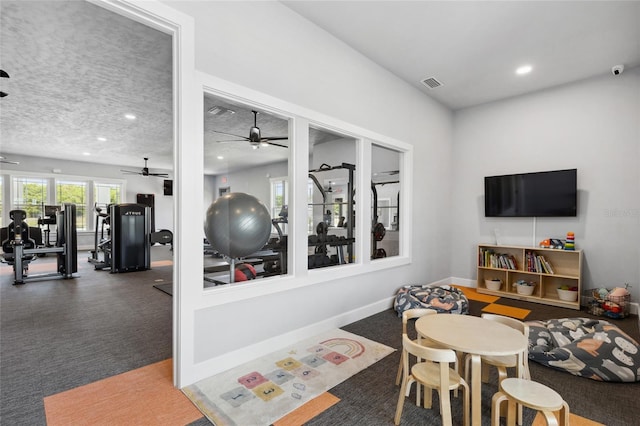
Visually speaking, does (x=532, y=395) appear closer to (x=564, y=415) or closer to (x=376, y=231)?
(x=564, y=415)

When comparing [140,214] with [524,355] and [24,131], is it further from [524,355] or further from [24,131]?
[524,355]

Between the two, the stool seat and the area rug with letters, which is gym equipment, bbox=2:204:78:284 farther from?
the stool seat

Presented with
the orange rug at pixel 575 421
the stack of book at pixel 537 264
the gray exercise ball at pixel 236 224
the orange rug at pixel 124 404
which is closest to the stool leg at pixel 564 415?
the orange rug at pixel 575 421

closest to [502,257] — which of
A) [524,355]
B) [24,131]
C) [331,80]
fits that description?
[524,355]

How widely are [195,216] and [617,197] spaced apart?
5397mm

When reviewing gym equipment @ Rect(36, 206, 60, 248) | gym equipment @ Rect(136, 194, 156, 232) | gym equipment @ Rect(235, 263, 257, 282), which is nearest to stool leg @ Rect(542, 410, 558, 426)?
gym equipment @ Rect(235, 263, 257, 282)

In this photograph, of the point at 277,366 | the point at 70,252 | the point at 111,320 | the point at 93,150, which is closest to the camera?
the point at 277,366

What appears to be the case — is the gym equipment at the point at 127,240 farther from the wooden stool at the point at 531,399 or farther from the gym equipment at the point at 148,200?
the wooden stool at the point at 531,399

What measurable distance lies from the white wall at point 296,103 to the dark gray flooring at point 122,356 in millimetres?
507

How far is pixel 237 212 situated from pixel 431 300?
8.57 ft

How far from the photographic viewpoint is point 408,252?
15.2 ft

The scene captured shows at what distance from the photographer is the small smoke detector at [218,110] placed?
8.65 feet

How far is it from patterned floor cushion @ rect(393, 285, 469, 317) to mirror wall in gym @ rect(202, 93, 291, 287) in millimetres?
1718

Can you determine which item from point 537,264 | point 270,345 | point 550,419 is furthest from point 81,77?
point 537,264
